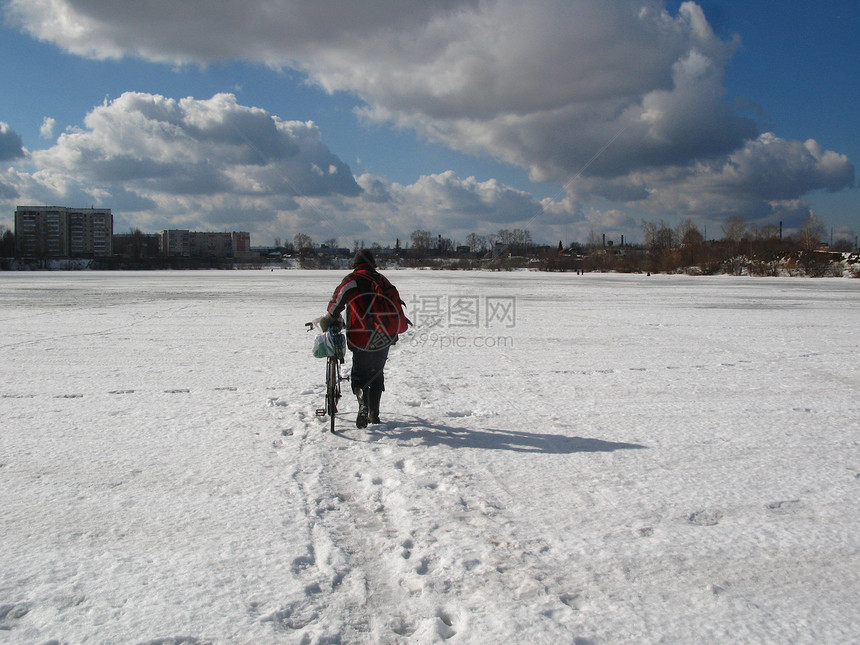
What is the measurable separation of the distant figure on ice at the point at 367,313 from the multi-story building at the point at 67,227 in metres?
174

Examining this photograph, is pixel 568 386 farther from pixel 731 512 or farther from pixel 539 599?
pixel 539 599

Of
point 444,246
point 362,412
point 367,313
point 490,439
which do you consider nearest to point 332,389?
point 362,412

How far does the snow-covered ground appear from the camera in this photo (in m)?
2.62

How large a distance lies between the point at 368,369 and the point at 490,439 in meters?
1.28

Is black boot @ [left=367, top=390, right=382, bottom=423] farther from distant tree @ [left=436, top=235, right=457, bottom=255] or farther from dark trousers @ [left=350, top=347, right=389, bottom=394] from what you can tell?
distant tree @ [left=436, top=235, right=457, bottom=255]

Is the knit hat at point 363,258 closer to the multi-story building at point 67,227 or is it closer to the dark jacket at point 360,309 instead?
the dark jacket at point 360,309

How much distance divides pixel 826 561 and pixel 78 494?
14.9ft

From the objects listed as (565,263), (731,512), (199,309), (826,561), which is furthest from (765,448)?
(565,263)

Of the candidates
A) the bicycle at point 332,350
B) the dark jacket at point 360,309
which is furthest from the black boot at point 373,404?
the dark jacket at point 360,309

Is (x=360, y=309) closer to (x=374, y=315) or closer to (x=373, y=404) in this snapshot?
(x=374, y=315)

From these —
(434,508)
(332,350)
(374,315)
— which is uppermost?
(374,315)

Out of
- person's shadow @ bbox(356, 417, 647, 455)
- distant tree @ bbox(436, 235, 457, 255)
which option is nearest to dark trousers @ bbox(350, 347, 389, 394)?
person's shadow @ bbox(356, 417, 647, 455)

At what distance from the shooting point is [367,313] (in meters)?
5.20

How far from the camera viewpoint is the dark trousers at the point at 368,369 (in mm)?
5320
